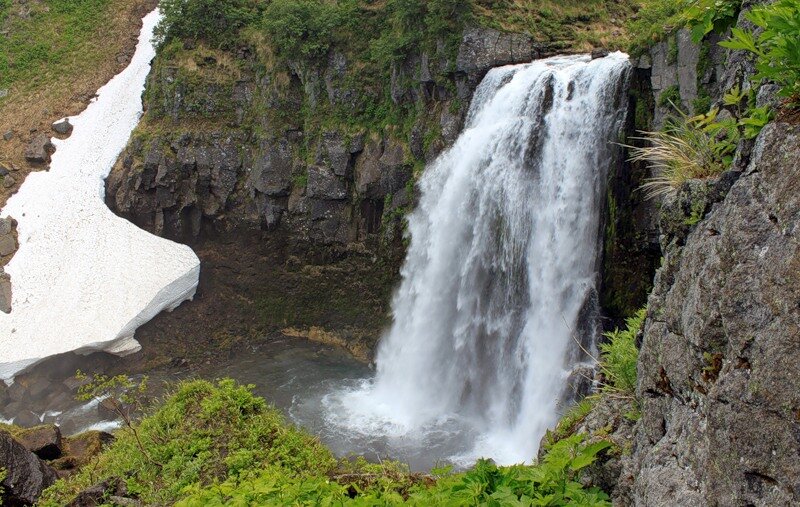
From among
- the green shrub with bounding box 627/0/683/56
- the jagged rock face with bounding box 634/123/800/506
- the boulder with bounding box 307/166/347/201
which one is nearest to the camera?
the jagged rock face with bounding box 634/123/800/506

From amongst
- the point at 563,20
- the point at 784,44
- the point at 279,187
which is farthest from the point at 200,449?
the point at 563,20

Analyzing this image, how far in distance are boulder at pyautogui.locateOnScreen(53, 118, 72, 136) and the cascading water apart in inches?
630

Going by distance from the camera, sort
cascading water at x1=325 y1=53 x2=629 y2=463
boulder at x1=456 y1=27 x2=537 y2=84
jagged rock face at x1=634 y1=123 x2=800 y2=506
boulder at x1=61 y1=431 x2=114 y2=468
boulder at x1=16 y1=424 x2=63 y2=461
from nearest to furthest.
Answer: jagged rock face at x1=634 y1=123 x2=800 y2=506 → boulder at x1=61 y1=431 x2=114 y2=468 → boulder at x1=16 y1=424 x2=63 y2=461 → cascading water at x1=325 y1=53 x2=629 y2=463 → boulder at x1=456 y1=27 x2=537 y2=84

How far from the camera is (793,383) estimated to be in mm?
2975

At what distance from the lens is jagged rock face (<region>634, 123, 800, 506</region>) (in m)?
3.04

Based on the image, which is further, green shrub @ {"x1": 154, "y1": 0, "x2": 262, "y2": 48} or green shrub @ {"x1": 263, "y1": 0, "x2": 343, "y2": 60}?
green shrub @ {"x1": 154, "y1": 0, "x2": 262, "y2": 48}

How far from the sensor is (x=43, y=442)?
11.2 metres

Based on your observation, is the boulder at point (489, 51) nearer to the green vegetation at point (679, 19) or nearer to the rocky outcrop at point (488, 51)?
the rocky outcrop at point (488, 51)

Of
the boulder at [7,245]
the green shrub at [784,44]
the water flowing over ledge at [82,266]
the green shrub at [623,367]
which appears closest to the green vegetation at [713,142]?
the green shrub at [784,44]

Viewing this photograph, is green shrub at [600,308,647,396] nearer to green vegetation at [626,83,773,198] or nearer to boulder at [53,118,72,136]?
green vegetation at [626,83,773,198]

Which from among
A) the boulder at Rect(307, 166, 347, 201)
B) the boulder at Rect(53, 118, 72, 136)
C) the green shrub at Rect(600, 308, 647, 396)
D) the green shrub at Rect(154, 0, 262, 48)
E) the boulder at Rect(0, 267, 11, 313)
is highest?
the green shrub at Rect(154, 0, 262, 48)

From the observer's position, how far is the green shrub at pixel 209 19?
23234mm

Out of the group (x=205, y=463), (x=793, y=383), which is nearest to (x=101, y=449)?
(x=205, y=463)

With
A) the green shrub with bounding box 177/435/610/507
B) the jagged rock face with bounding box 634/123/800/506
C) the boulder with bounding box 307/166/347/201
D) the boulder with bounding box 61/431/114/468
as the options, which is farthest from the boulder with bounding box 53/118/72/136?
the jagged rock face with bounding box 634/123/800/506
